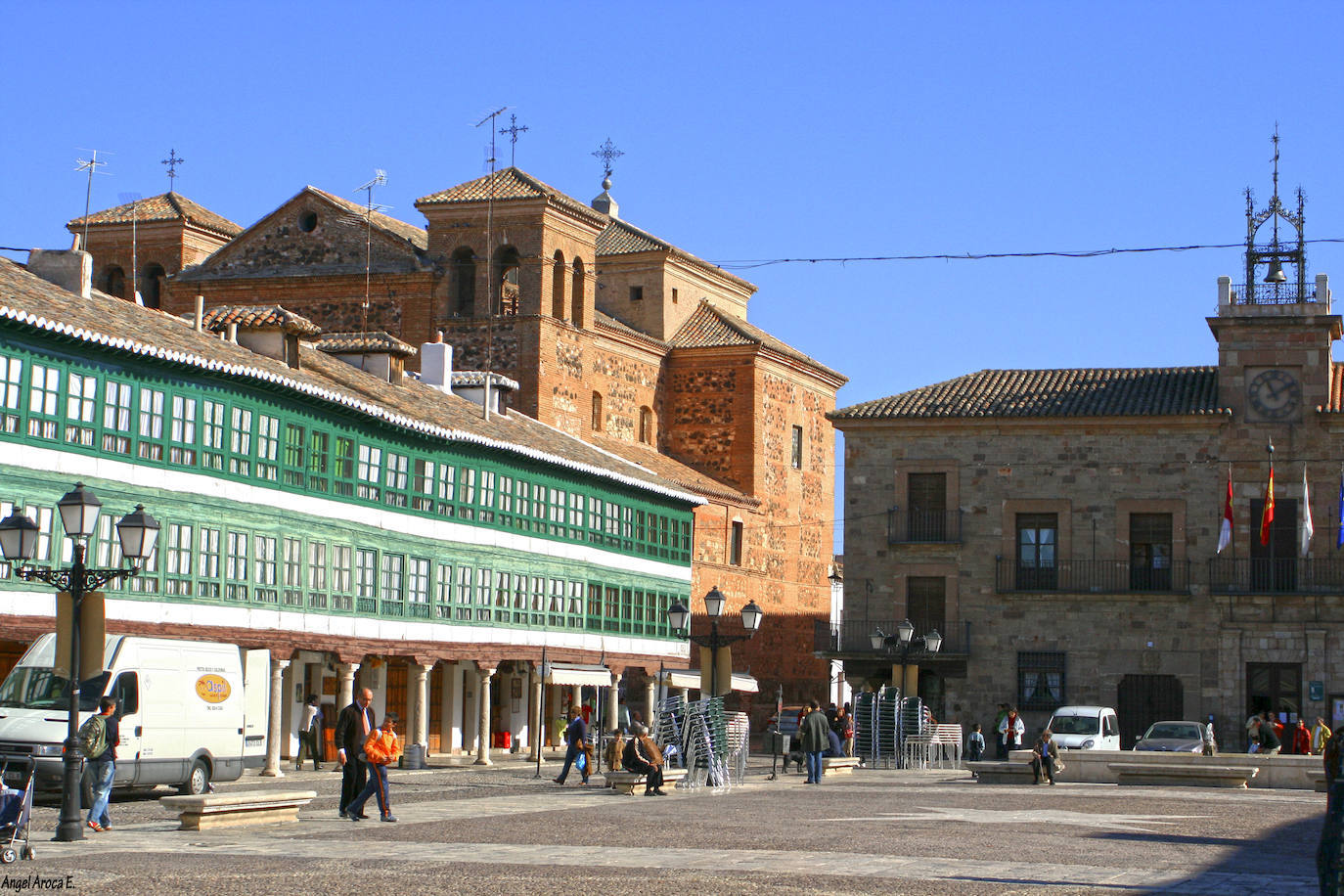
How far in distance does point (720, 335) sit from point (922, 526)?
1934cm

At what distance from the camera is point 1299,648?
43.3 m

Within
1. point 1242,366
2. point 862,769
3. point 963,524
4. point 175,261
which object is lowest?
point 862,769

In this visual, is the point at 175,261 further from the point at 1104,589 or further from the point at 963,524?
the point at 1104,589

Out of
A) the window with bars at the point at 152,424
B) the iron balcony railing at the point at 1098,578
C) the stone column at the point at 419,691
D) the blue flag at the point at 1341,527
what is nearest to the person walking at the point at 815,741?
the stone column at the point at 419,691

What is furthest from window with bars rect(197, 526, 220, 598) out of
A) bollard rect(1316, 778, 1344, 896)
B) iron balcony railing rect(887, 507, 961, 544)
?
bollard rect(1316, 778, 1344, 896)

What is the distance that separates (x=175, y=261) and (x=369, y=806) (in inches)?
1439

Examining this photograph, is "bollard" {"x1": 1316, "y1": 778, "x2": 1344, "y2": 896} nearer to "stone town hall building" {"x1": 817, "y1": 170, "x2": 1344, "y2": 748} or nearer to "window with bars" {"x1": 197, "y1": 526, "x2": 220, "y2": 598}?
"window with bars" {"x1": 197, "y1": 526, "x2": 220, "y2": 598}

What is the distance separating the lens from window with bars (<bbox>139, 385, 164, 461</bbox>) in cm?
2842

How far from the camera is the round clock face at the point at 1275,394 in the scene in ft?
146

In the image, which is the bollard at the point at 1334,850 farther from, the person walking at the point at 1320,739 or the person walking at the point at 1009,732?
the person walking at the point at 1009,732

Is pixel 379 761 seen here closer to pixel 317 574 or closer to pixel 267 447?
pixel 267 447

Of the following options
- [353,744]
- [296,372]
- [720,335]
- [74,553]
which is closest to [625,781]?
[353,744]

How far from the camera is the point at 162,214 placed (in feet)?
185

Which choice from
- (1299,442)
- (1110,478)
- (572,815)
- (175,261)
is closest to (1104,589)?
→ (1110,478)
